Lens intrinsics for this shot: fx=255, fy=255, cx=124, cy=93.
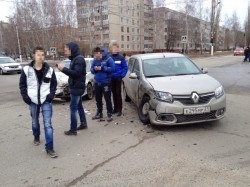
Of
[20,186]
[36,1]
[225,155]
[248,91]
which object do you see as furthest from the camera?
[36,1]

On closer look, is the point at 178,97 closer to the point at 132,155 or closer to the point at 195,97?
the point at 195,97

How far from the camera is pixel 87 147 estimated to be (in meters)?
4.49

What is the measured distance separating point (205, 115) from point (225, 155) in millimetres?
1210

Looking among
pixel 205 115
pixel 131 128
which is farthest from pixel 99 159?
pixel 205 115

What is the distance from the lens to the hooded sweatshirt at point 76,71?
15.4 feet

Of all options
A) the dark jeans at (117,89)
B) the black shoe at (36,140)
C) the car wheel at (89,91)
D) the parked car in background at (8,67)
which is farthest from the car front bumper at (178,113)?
the parked car in background at (8,67)

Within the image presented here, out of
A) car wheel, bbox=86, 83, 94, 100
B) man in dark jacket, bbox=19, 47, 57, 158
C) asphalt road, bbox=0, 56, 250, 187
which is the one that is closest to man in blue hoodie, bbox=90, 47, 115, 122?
asphalt road, bbox=0, 56, 250, 187

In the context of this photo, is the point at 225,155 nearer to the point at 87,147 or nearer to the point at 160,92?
the point at 160,92

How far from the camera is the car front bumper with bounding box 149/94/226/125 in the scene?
4.90 m

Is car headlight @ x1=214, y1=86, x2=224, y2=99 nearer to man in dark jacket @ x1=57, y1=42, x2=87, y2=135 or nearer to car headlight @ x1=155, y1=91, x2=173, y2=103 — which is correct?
car headlight @ x1=155, y1=91, x2=173, y2=103

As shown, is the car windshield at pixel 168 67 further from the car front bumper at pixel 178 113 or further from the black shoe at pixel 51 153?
the black shoe at pixel 51 153

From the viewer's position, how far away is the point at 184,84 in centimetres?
522

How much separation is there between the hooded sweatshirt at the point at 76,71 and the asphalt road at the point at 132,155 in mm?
980

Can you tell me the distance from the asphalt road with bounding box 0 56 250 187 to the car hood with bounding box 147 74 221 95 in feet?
2.70
